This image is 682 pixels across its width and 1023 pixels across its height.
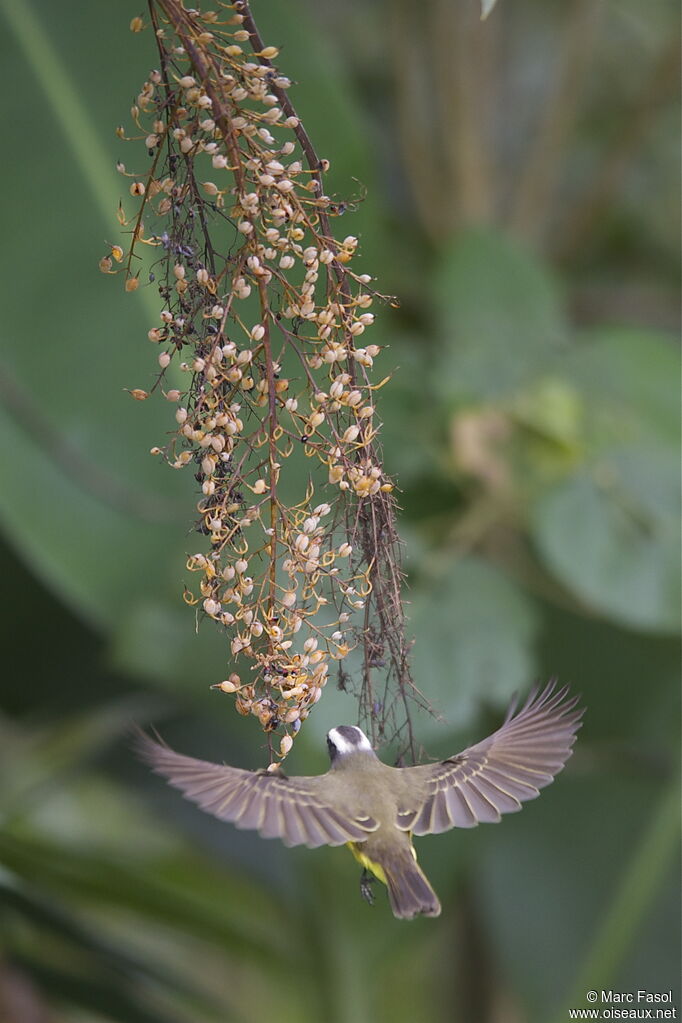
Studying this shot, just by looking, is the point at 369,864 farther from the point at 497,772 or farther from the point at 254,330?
the point at 254,330

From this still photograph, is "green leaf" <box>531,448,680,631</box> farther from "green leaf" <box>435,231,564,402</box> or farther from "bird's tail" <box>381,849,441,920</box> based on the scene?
"bird's tail" <box>381,849,441,920</box>

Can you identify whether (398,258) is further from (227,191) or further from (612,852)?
(227,191)

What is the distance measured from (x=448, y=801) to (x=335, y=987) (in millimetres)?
841

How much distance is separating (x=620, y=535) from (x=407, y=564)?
0.69ft

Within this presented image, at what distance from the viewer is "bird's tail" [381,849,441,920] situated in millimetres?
574

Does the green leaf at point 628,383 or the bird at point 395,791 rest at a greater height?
the green leaf at point 628,383

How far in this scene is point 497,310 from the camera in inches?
54.3

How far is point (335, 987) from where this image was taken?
4.42 feet

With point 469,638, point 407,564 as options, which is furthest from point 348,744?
point 407,564

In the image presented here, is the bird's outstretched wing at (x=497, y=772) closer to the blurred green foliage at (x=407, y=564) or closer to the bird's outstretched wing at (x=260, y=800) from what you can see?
the bird's outstretched wing at (x=260, y=800)

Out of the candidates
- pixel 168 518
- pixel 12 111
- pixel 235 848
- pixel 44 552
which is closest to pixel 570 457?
pixel 168 518

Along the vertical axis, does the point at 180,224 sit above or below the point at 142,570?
above

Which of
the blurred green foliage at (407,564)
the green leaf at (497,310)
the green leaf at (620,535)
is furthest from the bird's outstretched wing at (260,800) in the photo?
the green leaf at (497,310)

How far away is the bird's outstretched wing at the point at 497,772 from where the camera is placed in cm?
58
